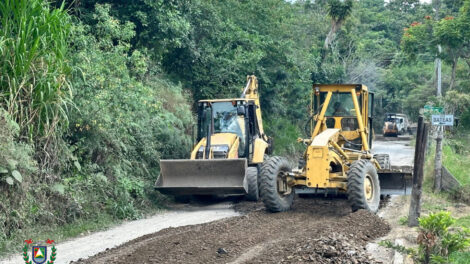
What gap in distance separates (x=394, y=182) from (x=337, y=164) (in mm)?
1749

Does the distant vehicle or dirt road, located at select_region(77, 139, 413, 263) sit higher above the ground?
the distant vehicle

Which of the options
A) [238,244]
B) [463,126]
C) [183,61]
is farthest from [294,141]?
[238,244]

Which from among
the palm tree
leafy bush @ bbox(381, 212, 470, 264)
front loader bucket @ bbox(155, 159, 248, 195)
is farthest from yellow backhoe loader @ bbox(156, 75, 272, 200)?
the palm tree

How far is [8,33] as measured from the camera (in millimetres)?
11828

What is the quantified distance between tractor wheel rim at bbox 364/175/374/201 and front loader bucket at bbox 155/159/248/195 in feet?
9.51

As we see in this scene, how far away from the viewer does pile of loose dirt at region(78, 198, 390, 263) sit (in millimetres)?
8927

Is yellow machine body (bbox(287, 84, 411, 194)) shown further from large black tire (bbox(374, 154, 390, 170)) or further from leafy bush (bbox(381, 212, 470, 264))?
leafy bush (bbox(381, 212, 470, 264))

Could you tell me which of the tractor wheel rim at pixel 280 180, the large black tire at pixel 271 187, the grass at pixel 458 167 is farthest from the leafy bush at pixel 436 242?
the grass at pixel 458 167

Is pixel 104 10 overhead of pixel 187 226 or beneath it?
overhead

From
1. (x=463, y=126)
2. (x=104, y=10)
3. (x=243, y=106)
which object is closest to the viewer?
(x=243, y=106)

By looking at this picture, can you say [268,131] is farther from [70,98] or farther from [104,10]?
[70,98]

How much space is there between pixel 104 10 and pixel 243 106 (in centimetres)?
515

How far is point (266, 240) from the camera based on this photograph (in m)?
10.5

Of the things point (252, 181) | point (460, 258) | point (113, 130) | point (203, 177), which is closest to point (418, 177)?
point (460, 258)
